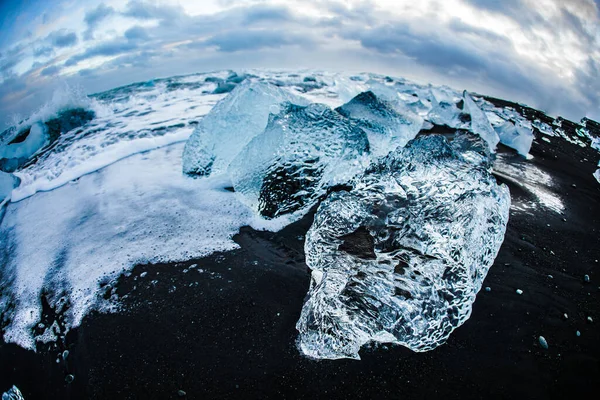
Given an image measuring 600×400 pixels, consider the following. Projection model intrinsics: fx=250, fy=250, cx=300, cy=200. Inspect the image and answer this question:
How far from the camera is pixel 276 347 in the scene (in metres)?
1.40

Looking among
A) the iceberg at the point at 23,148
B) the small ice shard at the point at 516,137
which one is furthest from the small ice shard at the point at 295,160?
the iceberg at the point at 23,148

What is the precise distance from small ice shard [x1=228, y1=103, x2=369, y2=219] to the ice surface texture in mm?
493

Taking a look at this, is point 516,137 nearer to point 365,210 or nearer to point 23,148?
point 365,210

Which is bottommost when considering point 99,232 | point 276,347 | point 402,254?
point 99,232

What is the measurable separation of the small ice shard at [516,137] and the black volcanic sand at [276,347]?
3.10 m

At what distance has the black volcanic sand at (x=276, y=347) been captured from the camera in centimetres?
126

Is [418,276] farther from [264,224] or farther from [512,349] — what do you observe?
[264,224]

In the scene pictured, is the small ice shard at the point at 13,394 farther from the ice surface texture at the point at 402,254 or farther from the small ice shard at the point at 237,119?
the small ice shard at the point at 237,119

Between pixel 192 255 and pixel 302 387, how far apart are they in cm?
129

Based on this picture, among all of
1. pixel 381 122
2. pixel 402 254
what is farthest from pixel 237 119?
pixel 402 254

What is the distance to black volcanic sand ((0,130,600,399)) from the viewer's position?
4.13 ft

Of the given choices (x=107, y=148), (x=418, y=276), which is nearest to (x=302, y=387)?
(x=418, y=276)

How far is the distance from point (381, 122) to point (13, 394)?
13.4 feet

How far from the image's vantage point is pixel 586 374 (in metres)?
1.33
